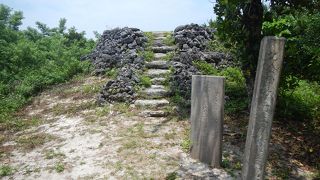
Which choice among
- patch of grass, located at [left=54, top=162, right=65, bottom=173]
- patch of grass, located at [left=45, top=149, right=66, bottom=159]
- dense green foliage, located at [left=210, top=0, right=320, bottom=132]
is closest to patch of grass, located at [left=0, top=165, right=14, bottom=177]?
patch of grass, located at [left=45, top=149, right=66, bottom=159]

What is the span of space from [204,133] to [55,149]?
296 cm

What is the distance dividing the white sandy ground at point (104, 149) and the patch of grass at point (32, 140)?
0.24 feet

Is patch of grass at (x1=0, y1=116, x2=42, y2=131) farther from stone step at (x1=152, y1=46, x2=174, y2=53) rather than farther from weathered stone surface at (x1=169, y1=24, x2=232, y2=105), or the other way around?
stone step at (x1=152, y1=46, x2=174, y2=53)

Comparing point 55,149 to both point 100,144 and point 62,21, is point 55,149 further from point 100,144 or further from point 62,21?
point 62,21

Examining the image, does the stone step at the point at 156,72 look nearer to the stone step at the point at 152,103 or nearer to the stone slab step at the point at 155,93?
the stone slab step at the point at 155,93

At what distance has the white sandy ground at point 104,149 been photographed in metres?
5.54

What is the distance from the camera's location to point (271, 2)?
6188mm

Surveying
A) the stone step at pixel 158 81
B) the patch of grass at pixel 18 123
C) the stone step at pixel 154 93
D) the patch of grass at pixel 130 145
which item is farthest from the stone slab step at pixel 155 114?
the patch of grass at pixel 18 123

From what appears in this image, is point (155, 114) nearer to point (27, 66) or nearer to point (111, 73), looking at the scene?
point (111, 73)

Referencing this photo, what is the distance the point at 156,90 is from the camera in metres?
8.96

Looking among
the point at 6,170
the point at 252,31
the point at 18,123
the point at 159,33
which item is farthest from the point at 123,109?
the point at 159,33

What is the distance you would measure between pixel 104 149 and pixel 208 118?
83.4 inches

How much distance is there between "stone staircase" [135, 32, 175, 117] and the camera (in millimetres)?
8195

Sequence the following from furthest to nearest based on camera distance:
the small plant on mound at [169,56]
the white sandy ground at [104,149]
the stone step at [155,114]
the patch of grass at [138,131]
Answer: the small plant on mound at [169,56] → the stone step at [155,114] → the patch of grass at [138,131] → the white sandy ground at [104,149]
